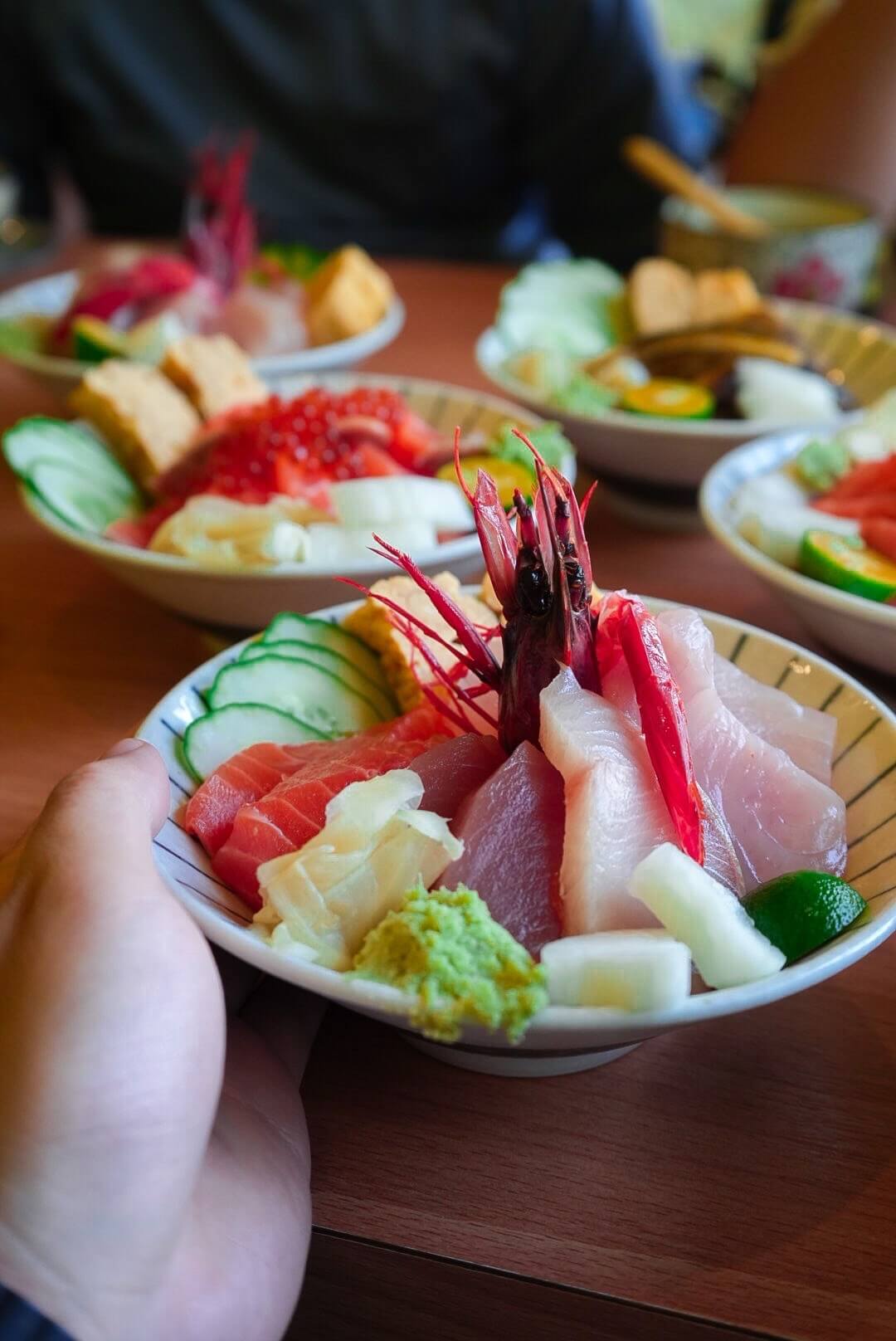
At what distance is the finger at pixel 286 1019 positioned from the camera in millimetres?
838

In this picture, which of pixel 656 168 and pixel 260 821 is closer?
pixel 260 821

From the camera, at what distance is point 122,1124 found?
24.4 inches

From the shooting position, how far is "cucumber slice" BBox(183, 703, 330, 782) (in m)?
0.92

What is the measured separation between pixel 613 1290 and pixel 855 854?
14.5 inches


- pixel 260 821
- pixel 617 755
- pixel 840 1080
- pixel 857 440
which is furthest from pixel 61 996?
pixel 857 440

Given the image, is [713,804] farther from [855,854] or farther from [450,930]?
[450,930]

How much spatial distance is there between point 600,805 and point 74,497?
0.88 metres

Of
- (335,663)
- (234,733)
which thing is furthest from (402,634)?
(234,733)

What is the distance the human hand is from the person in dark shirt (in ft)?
8.89

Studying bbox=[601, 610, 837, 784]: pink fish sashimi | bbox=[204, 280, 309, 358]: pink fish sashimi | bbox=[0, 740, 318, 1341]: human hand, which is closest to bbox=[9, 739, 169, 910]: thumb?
bbox=[0, 740, 318, 1341]: human hand

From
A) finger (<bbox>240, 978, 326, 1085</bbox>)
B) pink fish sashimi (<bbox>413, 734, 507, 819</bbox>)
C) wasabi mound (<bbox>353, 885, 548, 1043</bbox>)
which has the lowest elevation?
finger (<bbox>240, 978, 326, 1085</bbox>)

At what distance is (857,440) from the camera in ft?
4.83

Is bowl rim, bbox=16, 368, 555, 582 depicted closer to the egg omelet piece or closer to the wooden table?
the egg omelet piece

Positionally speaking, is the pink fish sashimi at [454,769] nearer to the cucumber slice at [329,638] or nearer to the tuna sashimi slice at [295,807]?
the tuna sashimi slice at [295,807]
